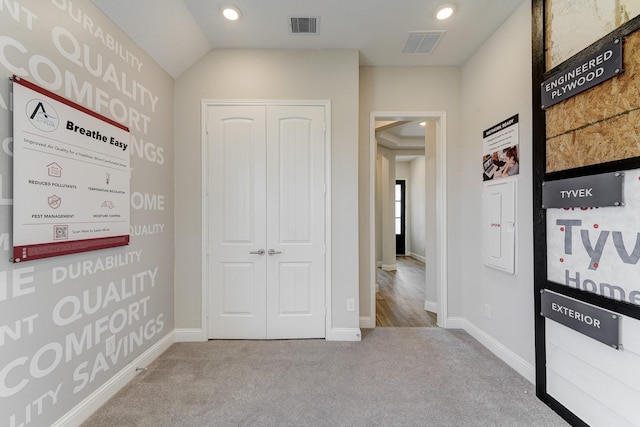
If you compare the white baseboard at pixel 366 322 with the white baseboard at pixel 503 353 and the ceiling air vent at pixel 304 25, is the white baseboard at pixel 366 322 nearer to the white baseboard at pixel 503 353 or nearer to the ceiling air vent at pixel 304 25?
the white baseboard at pixel 503 353

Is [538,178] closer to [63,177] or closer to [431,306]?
[431,306]

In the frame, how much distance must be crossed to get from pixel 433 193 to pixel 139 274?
11.3 feet

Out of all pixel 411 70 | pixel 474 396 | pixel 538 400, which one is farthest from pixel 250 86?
pixel 538 400

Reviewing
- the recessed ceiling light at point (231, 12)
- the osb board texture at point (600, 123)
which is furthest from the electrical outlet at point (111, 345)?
the osb board texture at point (600, 123)

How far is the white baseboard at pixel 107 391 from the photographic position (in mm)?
1626

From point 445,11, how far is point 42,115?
2930 mm

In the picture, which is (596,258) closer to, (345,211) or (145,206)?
(345,211)

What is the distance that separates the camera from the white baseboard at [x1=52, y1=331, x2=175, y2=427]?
1626mm

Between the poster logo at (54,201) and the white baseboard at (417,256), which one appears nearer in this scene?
the poster logo at (54,201)

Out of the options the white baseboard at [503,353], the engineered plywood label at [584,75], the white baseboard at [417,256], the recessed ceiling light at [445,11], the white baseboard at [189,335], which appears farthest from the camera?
the white baseboard at [417,256]

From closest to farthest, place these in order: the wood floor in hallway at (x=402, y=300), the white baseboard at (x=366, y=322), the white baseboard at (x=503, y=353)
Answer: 1. the white baseboard at (x=503, y=353)
2. the white baseboard at (x=366, y=322)
3. the wood floor in hallway at (x=402, y=300)

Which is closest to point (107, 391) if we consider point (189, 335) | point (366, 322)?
point (189, 335)

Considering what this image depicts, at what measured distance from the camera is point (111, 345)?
1.96 meters

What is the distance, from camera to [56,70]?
61.1 inches
